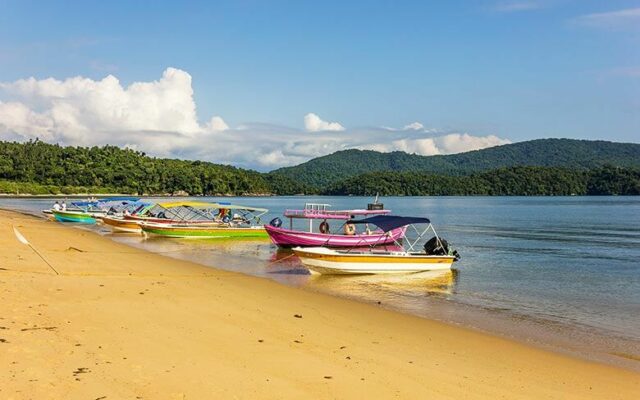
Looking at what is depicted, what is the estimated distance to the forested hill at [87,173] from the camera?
6088 inches

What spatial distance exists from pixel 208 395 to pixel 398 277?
52.8 feet

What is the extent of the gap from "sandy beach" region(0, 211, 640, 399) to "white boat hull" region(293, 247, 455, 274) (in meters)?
6.07

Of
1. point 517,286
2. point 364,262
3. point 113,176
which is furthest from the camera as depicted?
point 113,176

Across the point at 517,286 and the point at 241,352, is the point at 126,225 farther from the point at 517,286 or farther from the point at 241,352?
the point at 241,352

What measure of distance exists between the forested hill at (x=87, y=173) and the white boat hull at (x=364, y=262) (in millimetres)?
140827

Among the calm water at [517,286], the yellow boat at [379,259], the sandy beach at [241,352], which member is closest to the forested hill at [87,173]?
the calm water at [517,286]

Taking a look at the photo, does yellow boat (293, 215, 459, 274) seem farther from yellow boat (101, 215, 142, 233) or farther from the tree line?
the tree line

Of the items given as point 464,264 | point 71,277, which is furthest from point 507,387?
point 464,264

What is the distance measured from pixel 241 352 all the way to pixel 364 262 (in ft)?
43.5

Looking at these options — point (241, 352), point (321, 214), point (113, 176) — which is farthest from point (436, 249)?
point (113, 176)

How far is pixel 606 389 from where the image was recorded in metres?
8.25

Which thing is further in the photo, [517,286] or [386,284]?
[517,286]

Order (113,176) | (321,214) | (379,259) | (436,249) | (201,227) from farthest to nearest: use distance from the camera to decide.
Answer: (113,176)
(201,227)
(321,214)
(436,249)
(379,259)

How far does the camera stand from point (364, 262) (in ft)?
70.0
